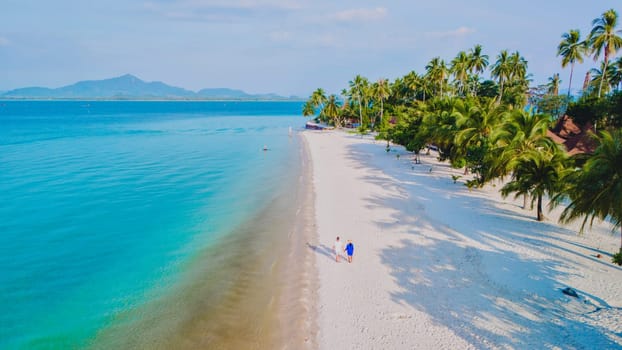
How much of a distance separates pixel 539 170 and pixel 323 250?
13.2 m

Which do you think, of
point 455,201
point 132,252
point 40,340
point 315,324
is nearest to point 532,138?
point 455,201

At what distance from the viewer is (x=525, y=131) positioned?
845 inches

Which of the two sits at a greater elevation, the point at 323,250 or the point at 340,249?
the point at 340,249

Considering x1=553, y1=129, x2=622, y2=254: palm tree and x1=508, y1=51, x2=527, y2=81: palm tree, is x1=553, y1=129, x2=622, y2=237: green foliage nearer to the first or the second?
x1=553, y1=129, x2=622, y2=254: palm tree

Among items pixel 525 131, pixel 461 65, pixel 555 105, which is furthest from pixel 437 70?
pixel 525 131

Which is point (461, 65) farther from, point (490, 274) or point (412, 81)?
point (490, 274)

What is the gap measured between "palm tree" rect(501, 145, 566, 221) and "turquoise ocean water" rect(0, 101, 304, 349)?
57.0 feet

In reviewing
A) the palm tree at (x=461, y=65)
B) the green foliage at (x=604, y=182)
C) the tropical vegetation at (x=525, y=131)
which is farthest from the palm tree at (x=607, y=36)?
the green foliage at (x=604, y=182)

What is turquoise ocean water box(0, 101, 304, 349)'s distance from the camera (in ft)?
46.8

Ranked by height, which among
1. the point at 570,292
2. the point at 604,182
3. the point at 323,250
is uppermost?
the point at 604,182

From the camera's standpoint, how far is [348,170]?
36875mm

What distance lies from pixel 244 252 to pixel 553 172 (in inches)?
695

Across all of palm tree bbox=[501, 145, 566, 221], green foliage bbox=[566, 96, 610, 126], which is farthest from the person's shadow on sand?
green foliage bbox=[566, 96, 610, 126]

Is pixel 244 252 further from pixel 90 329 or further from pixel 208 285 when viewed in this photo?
pixel 90 329
